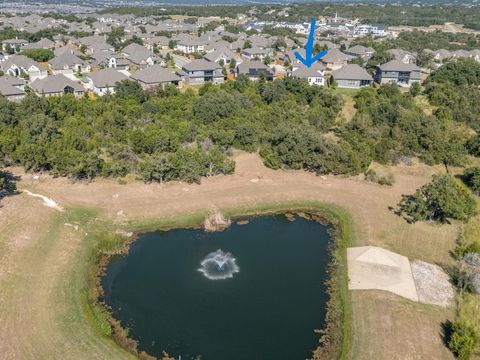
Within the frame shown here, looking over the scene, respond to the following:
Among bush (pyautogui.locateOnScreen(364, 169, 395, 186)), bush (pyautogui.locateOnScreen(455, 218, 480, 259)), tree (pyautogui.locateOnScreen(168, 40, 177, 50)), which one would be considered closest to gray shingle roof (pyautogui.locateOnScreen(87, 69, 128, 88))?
tree (pyautogui.locateOnScreen(168, 40, 177, 50))

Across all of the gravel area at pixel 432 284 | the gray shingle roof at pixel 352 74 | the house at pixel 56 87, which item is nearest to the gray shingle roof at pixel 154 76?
the house at pixel 56 87

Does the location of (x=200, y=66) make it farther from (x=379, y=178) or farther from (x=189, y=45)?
(x=379, y=178)

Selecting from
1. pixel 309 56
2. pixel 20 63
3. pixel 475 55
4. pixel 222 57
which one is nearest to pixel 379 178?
pixel 309 56

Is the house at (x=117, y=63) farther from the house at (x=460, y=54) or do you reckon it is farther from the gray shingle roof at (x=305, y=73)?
the house at (x=460, y=54)

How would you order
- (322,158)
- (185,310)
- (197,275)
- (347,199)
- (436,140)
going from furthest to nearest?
(436,140), (322,158), (347,199), (197,275), (185,310)

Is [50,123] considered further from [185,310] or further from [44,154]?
[185,310]

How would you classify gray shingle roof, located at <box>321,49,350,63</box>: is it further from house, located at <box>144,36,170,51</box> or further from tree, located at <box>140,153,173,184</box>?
tree, located at <box>140,153,173,184</box>

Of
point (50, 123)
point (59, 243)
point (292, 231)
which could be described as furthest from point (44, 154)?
point (292, 231)
